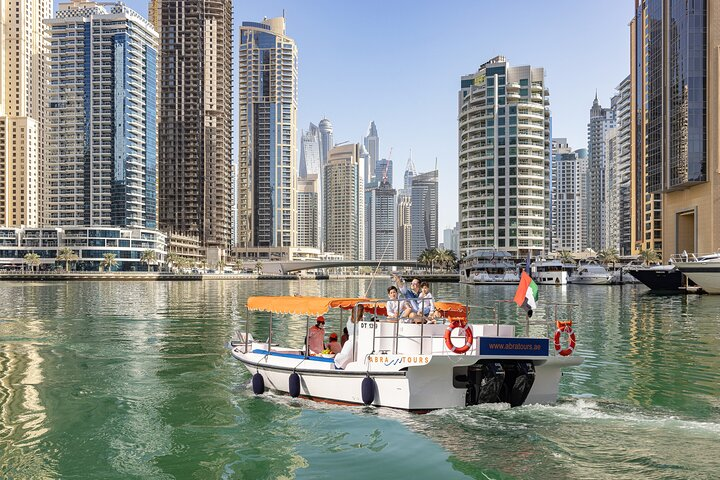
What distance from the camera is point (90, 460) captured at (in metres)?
11.5

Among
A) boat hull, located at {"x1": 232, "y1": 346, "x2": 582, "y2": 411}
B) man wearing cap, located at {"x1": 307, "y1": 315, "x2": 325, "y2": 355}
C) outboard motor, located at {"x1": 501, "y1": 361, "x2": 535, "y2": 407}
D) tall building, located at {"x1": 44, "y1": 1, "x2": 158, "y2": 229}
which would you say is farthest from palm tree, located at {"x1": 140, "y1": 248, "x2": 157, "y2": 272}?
outboard motor, located at {"x1": 501, "y1": 361, "x2": 535, "y2": 407}

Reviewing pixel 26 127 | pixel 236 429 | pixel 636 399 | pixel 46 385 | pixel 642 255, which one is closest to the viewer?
pixel 236 429

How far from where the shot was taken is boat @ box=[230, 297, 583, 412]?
13.9 m

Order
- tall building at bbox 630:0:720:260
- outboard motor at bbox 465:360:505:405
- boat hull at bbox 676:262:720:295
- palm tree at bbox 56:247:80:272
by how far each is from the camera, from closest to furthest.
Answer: outboard motor at bbox 465:360:505:405, boat hull at bbox 676:262:720:295, tall building at bbox 630:0:720:260, palm tree at bbox 56:247:80:272

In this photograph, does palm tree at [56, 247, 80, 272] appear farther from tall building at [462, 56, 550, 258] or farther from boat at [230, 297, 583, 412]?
boat at [230, 297, 583, 412]

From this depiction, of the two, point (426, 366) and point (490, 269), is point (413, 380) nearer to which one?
point (426, 366)

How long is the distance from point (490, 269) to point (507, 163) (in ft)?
84.6

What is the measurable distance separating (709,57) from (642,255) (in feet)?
159

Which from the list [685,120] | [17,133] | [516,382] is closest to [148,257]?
[17,133]

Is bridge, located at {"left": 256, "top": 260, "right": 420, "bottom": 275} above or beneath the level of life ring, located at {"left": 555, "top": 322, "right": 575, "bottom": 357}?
beneath

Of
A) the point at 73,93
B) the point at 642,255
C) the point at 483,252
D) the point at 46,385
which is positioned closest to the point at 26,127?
the point at 73,93

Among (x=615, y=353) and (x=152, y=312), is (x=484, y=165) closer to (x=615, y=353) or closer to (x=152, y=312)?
(x=152, y=312)

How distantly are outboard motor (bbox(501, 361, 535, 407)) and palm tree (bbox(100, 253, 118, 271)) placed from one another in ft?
487

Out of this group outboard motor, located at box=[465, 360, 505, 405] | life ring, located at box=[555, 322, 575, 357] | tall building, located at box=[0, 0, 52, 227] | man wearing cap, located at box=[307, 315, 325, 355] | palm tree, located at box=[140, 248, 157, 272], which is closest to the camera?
outboard motor, located at box=[465, 360, 505, 405]
